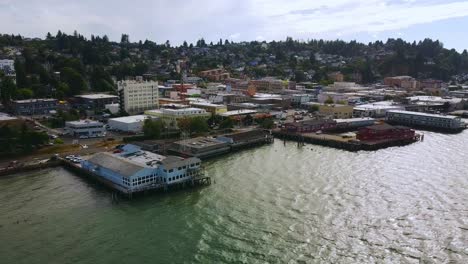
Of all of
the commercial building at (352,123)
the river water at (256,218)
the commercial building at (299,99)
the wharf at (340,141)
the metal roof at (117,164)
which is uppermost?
the commercial building at (299,99)

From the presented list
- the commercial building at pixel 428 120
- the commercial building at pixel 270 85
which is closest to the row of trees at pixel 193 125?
the commercial building at pixel 428 120

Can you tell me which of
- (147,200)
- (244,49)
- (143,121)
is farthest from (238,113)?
(244,49)

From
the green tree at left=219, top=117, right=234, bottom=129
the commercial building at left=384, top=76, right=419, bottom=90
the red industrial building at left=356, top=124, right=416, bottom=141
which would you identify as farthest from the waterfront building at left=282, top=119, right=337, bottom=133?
the commercial building at left=384, top=76, right=419, bottom=90

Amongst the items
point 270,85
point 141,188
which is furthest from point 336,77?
point 141,188

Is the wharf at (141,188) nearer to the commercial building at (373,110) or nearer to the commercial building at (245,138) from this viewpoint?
the commercial building at (245,138)

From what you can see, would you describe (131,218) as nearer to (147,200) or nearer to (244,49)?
(147,200)
